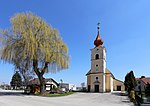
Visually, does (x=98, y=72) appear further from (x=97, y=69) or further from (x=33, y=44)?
(x=33, y=44)

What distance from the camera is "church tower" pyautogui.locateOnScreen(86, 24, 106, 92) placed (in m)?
57.9

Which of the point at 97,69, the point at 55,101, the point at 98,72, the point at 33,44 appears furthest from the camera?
the point at 97,69

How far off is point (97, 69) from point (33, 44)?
27038 millimetres

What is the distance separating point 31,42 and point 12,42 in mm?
3233

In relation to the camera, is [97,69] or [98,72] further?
[97,69]

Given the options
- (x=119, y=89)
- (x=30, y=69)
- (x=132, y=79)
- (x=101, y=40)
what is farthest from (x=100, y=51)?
(x=30, y=69)

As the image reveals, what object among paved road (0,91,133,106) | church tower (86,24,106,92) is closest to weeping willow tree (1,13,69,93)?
paved road (0,91,133,106)

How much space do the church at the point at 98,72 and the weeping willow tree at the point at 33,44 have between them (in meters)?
21.3

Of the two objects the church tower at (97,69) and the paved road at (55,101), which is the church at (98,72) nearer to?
the church tower at (97,69)

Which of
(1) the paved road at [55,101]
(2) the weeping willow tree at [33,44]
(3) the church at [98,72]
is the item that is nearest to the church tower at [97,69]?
(3) the church at [98,72]

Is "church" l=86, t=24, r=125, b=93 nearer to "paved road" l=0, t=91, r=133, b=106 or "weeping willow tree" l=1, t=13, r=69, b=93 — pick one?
"weeping willow tree" l=1, t=13, r=69, b=93

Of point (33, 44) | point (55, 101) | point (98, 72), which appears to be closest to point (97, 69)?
point (98, 72)

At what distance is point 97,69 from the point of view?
59.2 m

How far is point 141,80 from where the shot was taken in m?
69.4
